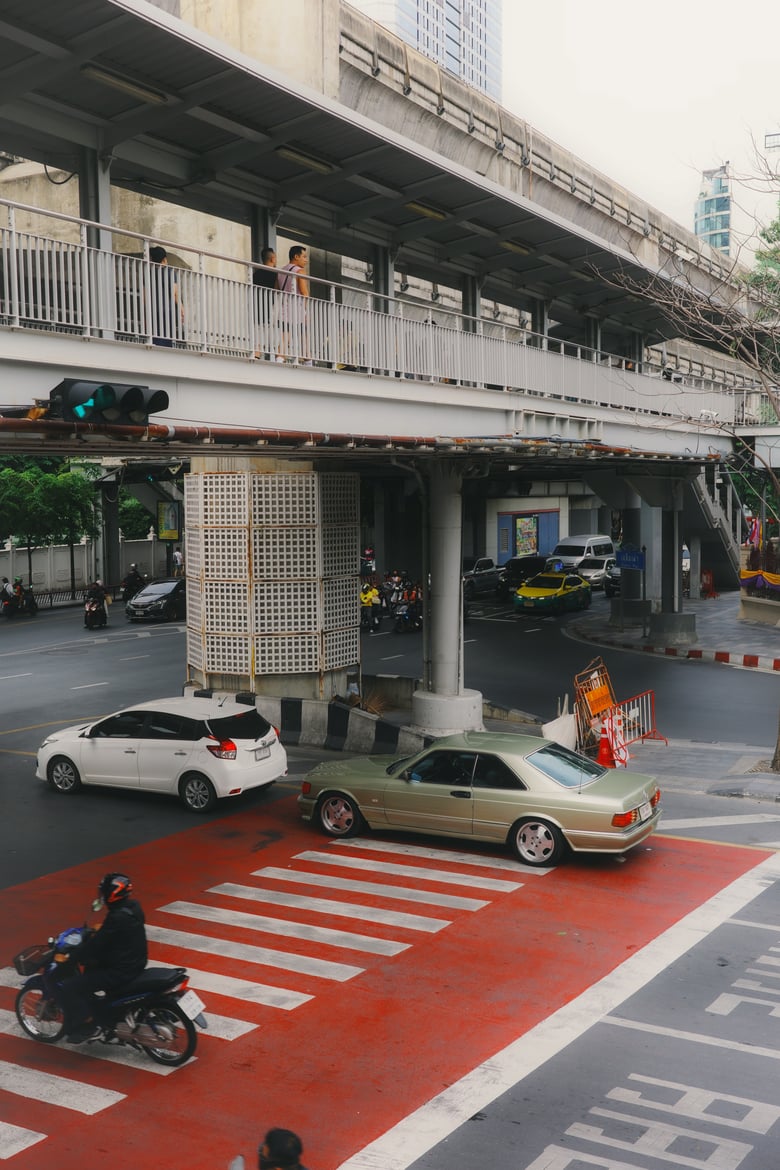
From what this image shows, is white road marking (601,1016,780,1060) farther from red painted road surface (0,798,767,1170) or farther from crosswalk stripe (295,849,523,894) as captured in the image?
crosswalk stripe (295,849,523,894)

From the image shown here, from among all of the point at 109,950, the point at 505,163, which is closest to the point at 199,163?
the point at 109,950

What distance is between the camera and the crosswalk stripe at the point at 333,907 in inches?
440

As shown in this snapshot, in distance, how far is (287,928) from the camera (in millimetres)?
11047

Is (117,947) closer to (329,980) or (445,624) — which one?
(329,980)

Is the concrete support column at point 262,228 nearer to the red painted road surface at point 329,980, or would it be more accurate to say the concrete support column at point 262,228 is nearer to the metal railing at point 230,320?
the metal railing at point 230,320

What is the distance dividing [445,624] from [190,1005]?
1262 cm

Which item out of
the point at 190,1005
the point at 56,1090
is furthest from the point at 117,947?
the point at 56,1090

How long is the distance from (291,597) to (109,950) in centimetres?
1346

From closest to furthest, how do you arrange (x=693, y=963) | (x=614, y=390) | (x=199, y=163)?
(x=693, y=963)
(x=199, y=163)
(x=614, y=390)

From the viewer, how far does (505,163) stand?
108 ft

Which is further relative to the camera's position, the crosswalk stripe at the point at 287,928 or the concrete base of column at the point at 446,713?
the concrete base of column at the point at 446,713

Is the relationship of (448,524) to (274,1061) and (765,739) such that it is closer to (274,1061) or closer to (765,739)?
(765,739)

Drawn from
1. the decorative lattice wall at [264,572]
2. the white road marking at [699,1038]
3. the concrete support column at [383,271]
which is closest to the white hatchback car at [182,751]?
the decorative lattice wall at [264,572]

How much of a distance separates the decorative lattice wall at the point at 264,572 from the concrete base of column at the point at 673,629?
1437cm
